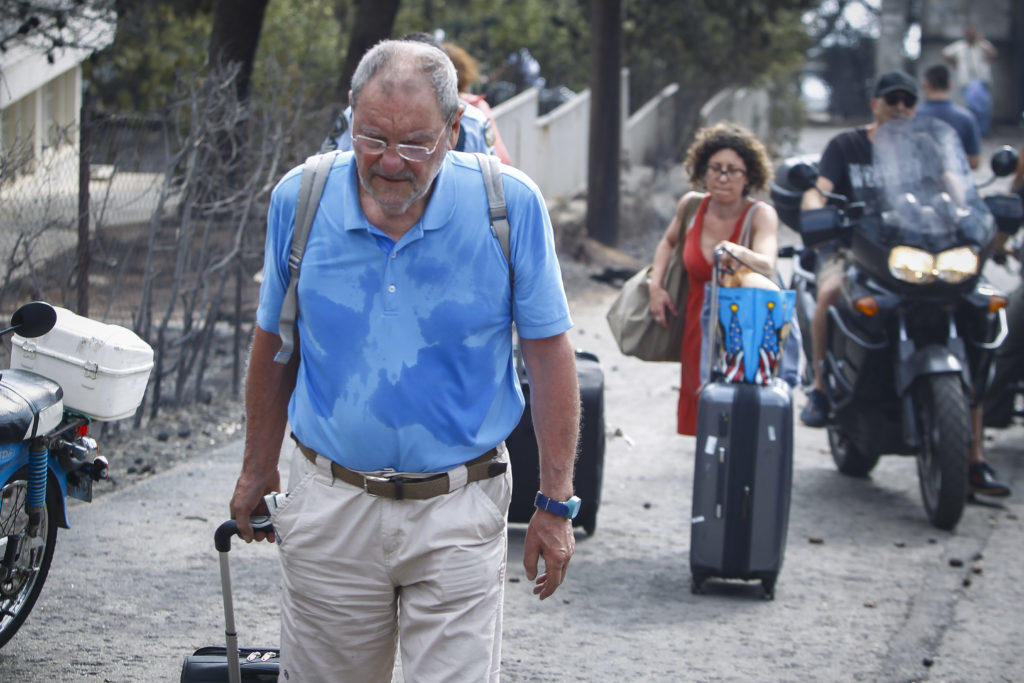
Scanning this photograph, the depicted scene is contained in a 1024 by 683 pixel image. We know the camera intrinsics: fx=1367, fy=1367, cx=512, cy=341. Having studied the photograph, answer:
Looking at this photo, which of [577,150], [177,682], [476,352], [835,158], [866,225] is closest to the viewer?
[476,352]

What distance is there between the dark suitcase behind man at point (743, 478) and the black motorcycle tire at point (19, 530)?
7.72 ft

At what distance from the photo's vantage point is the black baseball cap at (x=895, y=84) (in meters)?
7.68

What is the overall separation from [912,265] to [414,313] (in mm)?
4047

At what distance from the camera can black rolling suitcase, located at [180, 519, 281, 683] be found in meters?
3.33

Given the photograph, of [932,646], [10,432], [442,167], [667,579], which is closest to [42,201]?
[10,432]

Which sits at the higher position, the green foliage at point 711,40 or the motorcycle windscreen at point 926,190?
the motorcycle windscreen at point 926,190

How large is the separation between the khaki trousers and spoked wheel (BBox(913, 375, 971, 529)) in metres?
3.59

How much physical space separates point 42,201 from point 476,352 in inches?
153

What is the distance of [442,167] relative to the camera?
3.05 meters

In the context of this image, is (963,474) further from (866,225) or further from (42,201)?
(42,201)

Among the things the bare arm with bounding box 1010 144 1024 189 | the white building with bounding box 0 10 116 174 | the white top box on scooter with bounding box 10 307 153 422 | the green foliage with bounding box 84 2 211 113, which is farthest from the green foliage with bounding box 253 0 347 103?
the white top box on scooter with bounding box 10 307 153 422

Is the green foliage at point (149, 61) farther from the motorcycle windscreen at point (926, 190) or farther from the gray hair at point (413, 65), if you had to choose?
A: the gray hair at point (413, 65)

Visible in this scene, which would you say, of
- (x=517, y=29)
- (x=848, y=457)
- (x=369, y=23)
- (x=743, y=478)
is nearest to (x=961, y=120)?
(x=848, y=457)

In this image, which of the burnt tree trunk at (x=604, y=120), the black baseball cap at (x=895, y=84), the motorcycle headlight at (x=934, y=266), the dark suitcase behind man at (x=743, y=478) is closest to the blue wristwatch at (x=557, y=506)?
the dark suitcase behind man at (x=743, y=478)
